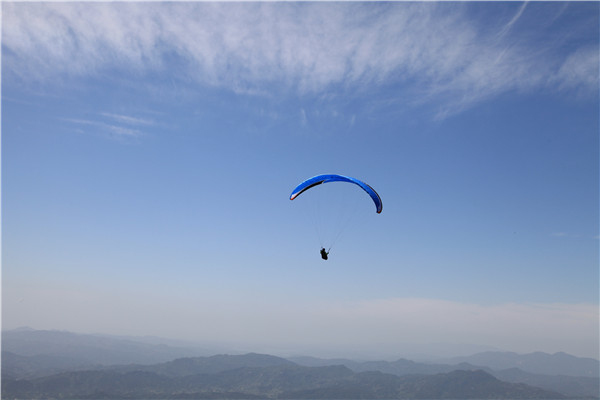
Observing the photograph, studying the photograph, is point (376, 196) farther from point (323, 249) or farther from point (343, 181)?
point (323, 249)

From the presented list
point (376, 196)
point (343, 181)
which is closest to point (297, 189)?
point (343, 181)

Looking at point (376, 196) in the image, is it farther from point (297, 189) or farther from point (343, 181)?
point (297, 189)

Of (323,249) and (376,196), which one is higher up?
(376,196)

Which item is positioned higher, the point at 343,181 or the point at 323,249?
the point at 343,181

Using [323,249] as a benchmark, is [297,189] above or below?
above

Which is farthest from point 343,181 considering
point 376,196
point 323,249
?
point 323,249
